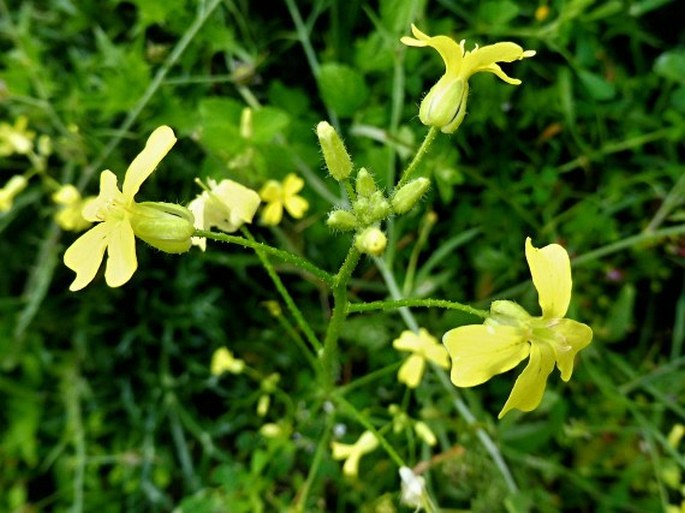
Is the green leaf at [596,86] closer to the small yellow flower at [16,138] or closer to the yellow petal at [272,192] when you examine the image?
the yellow petal at [272,192]

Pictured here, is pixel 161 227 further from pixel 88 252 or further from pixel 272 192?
pixel 272 192

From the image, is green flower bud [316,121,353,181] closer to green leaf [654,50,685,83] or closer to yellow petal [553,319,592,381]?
yellow petal [553,319,592,381]

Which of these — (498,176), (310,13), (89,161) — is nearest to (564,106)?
(498,176)

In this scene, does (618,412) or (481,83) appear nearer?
(481,83)

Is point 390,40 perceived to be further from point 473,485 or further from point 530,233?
point 473,485

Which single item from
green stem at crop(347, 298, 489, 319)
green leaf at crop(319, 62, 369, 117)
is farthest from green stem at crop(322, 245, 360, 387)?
green leaf at crop(319, 62, 369, 117)

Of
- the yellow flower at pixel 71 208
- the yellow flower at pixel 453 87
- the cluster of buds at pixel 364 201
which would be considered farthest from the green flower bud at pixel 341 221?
the yellow flower at pixel 71 208
